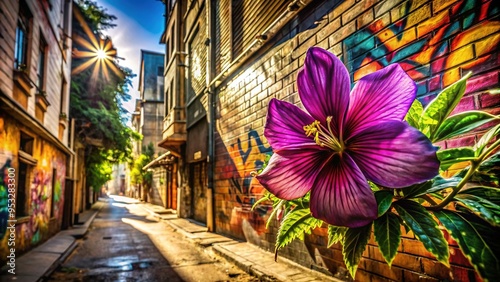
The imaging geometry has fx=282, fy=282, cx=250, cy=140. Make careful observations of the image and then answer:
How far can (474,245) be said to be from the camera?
45 cm

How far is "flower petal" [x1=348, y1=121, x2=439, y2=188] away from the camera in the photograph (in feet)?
1.44

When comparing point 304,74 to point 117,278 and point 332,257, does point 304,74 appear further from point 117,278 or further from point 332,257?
point 117,278

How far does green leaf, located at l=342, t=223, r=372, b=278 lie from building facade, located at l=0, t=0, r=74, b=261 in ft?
16.9

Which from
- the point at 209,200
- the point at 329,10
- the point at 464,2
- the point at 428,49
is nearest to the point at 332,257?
the point at 428,49

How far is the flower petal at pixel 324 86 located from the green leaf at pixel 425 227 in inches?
8.4

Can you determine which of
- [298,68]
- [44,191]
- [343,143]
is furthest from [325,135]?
[44,191]

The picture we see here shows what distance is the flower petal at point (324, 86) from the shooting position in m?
0.64

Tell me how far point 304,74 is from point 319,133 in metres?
0.15

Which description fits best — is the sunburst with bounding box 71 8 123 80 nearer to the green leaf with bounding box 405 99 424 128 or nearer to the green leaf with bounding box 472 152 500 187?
the green leaf with bounding box 405 99 424 128

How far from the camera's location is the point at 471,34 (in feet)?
6.40

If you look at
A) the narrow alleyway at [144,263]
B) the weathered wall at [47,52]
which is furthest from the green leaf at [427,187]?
the weathered wall at [47,52]

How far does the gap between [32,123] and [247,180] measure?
443 centimetres

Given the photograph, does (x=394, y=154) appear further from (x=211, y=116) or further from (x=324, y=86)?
(x=211, y=116)

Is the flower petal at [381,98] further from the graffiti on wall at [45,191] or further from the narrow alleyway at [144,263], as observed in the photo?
the graffiti on wall at [45,191]
